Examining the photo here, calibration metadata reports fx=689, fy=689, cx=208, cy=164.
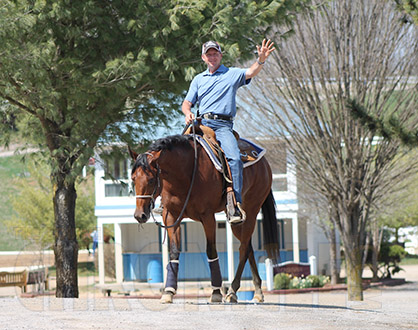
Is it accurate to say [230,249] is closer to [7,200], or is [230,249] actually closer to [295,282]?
[295,282]

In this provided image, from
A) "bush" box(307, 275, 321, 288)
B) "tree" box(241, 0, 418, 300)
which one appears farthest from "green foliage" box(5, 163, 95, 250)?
"tree" box(241, 0, 418, 300)

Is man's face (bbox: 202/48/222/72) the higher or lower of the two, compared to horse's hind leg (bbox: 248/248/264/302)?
higher

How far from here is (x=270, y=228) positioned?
10.6 meters

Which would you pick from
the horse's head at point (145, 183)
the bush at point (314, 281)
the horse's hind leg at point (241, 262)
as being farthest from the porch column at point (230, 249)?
the horse's head at point (145, 183)

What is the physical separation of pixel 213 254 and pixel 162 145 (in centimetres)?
164

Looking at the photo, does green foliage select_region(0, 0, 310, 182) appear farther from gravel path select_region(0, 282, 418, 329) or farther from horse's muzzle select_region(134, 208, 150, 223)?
horse's muzzle select_region(134, 208, 150, 223)

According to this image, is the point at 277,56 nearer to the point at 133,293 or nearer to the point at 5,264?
the point at 133,293

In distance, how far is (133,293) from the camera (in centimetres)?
2805

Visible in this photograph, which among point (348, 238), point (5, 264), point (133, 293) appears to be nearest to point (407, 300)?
point (348, 238)

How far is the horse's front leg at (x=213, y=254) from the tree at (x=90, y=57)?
159 inches

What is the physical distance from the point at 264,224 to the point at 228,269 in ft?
74.3

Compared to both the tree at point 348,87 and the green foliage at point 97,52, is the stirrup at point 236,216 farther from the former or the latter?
the tree at point 348,87

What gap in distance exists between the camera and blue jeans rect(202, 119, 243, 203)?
28.2ft

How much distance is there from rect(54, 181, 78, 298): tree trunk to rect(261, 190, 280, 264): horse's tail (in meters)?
4.85
